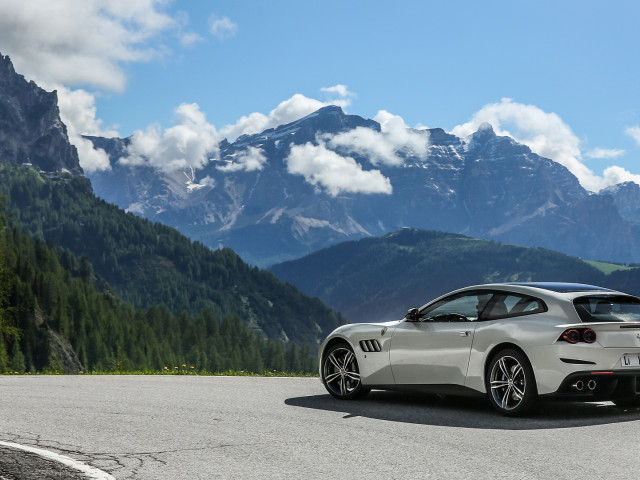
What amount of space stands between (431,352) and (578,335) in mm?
1845

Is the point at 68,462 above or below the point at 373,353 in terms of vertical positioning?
below

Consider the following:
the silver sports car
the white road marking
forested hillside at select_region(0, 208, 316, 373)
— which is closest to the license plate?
the silver sports car

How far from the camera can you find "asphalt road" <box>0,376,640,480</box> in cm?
627

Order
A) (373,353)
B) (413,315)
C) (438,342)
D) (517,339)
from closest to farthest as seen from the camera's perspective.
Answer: (517,339), (438,342), (413,315), (373,353)

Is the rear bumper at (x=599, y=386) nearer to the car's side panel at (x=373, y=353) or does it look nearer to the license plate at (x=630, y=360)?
the license plate at (x=630, y=360)

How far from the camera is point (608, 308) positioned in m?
9.05

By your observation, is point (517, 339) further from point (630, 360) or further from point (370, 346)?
point (370, 346)

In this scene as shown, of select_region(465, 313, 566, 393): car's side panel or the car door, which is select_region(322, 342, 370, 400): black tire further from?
select_region(465, 313, 566, 393): car's side panel

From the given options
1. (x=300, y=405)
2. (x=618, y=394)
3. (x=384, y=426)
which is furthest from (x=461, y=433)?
(x=300, y=405)

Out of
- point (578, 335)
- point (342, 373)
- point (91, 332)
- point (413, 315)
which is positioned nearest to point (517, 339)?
point (578, 335)

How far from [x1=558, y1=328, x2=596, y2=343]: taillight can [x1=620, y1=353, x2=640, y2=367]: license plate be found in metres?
0.40

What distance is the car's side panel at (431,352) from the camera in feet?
31.0

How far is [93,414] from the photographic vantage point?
948 centimetres

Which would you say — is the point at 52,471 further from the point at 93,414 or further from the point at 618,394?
the point at 618,394
